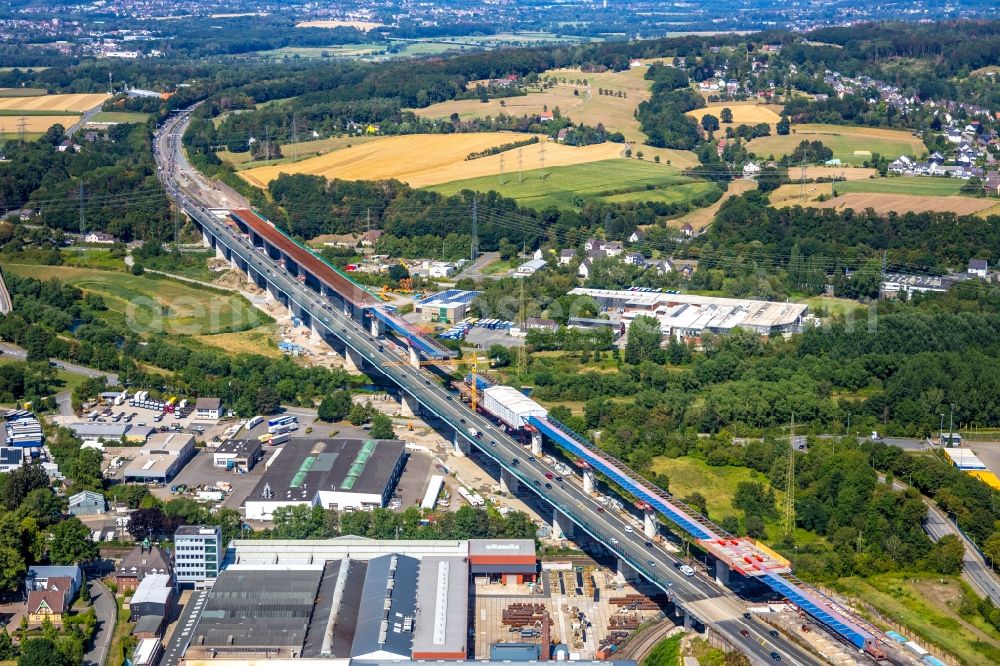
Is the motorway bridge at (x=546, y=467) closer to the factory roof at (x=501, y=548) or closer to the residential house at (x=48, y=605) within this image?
the factory roof at (x=501, y=548)

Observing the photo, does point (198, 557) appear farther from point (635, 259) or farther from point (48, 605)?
point (635, 259)

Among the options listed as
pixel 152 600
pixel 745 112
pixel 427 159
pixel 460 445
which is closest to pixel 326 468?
pixel 460 445

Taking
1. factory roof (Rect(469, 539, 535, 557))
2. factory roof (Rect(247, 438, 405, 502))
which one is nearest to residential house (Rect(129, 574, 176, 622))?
factory roof (Rect(247, 438, 405, 502))

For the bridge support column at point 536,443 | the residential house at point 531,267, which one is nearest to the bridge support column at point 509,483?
the bridge support column at point 536,443

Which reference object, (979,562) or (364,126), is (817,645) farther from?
(364,126)

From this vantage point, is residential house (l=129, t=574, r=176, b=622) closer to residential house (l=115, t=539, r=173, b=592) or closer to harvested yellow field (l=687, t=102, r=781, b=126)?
residential house (l=115, t=539, r=173, b=592)

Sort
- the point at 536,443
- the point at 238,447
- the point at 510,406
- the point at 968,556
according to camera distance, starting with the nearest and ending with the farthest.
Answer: the point at 968,556
the point at 536,443
the point at 238,447
the point at 510,406
